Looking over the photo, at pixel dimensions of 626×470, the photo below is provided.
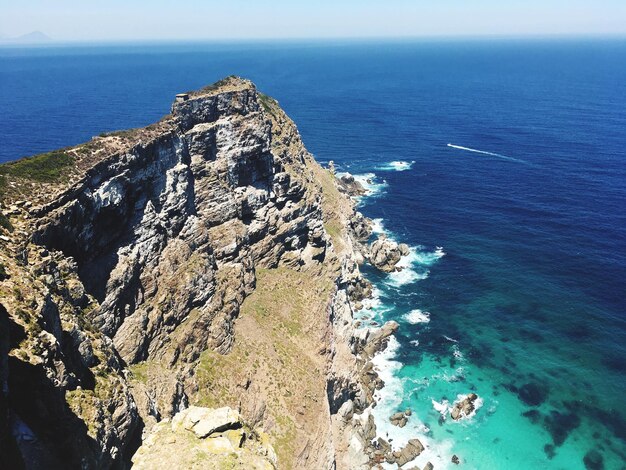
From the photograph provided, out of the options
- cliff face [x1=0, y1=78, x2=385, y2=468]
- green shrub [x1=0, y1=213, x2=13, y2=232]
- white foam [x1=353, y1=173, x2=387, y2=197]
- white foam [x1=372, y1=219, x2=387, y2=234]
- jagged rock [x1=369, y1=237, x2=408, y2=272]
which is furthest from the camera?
white foam [x1=353, y1=173, x2=387, y2=197]

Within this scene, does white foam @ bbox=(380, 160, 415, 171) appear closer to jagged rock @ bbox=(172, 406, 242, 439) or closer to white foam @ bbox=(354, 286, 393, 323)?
white foam @ bbox=(354, 286, 393, 323)

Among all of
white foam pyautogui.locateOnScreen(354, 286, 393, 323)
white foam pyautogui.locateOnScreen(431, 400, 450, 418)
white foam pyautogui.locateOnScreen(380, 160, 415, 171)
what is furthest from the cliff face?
white foam pyautogui.locateOnScreen(380, 160, 415, 171)

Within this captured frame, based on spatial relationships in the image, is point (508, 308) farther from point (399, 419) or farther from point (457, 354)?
point (399, 419)

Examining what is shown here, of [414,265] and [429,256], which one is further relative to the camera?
[429,256]

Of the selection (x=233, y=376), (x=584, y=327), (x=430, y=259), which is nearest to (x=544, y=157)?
(x=430, y=259)

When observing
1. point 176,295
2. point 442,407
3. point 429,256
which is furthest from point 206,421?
point 429,256

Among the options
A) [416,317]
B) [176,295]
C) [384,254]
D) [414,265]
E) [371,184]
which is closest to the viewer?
[176,295]

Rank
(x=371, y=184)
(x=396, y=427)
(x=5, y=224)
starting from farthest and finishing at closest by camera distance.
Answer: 1. (x=371, y=184)
2. (x=396, y=427)
3. (x=5, y=224)

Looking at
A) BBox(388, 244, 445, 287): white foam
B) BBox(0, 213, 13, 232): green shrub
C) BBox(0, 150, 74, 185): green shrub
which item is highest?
BBox(0, 150, 74, 185): green shrub
